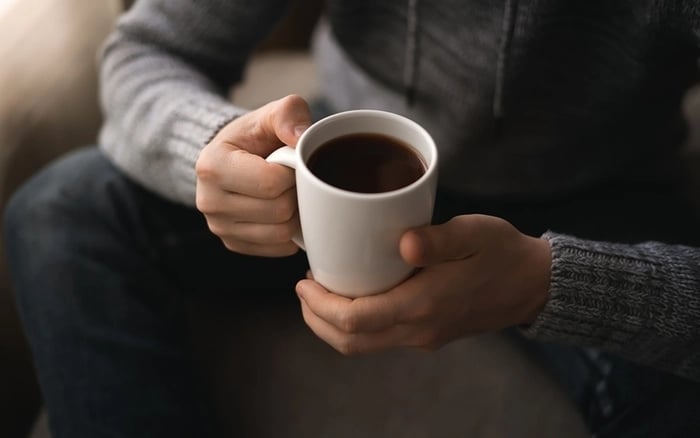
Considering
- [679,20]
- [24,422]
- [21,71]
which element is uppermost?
[679,20]

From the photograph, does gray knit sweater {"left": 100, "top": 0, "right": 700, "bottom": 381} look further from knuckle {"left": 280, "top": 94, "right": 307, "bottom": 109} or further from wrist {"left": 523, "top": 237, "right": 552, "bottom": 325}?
knuckle {"left": 280, "top": 94, "right": 307, "bottom": 109}

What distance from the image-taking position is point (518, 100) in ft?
2.44

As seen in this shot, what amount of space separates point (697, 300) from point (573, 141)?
0.26m

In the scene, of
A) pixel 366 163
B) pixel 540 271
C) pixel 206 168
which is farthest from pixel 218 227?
pixel 540 271

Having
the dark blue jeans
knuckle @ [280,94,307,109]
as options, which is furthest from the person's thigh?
knuckle @ [280,94,307,109]

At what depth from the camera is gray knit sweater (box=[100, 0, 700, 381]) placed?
0.60 metres

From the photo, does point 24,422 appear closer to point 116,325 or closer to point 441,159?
point 116,325

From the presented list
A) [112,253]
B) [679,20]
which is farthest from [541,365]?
[112,253]

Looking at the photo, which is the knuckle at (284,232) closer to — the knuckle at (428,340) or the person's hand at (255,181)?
the person's hand at (255,181)

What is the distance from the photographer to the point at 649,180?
0.85m

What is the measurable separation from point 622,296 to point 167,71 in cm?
54

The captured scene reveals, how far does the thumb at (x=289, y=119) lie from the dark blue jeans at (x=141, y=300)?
14 cm

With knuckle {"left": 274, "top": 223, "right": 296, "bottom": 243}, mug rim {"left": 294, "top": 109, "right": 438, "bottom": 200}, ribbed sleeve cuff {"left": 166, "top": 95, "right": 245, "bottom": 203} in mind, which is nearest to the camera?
mug rim {"left": 294, "top": 109, "right": 438, "bottom": 200}

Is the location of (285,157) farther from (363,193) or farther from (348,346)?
(348,346)
